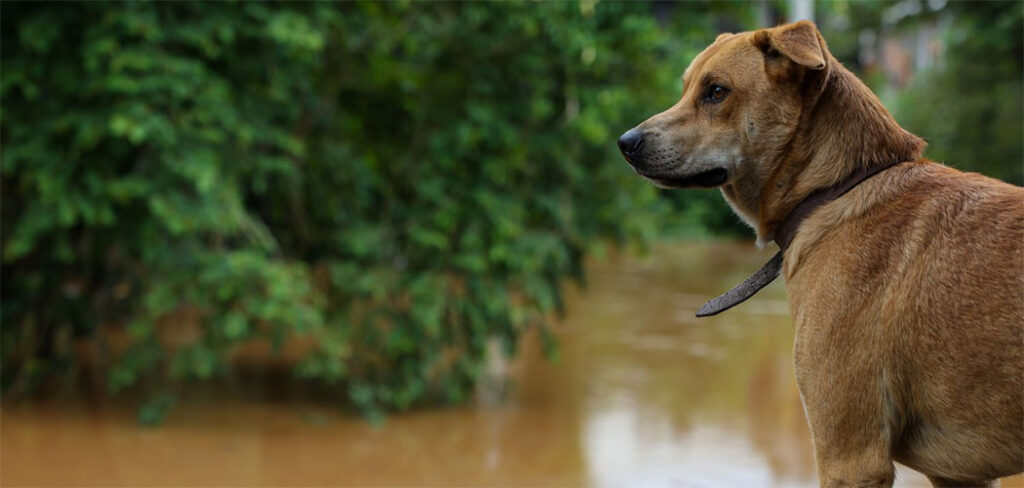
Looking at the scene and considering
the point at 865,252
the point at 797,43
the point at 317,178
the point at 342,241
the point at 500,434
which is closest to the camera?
the point at 865,252

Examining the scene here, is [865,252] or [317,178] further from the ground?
[865,252]

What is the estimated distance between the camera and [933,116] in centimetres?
1362

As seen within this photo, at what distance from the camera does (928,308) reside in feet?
8.96

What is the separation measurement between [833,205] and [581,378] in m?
6.79

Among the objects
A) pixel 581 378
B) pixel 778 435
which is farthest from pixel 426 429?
pixel 778 435

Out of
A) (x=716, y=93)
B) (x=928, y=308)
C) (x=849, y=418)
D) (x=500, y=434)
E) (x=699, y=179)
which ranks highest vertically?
(x=716, y=93)

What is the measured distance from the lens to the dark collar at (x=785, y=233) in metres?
3.05

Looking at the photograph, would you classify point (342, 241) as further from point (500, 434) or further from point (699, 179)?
point (699, 179)

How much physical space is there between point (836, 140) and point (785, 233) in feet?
0.97

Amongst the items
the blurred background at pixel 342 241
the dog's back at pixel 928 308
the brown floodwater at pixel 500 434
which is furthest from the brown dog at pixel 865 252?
the blurred background at pixel 342 241

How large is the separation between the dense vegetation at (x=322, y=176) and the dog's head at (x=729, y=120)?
4.56 m

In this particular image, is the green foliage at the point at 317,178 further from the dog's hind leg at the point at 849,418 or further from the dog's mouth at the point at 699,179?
the dog's hind leg at the point at 849,418

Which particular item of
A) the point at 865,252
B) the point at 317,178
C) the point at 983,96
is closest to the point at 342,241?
the point at 317,178

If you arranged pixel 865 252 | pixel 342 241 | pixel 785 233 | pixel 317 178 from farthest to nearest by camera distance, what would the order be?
pixel 317 178
pixel 342 241
pixel 785 233
pixel 865 252
